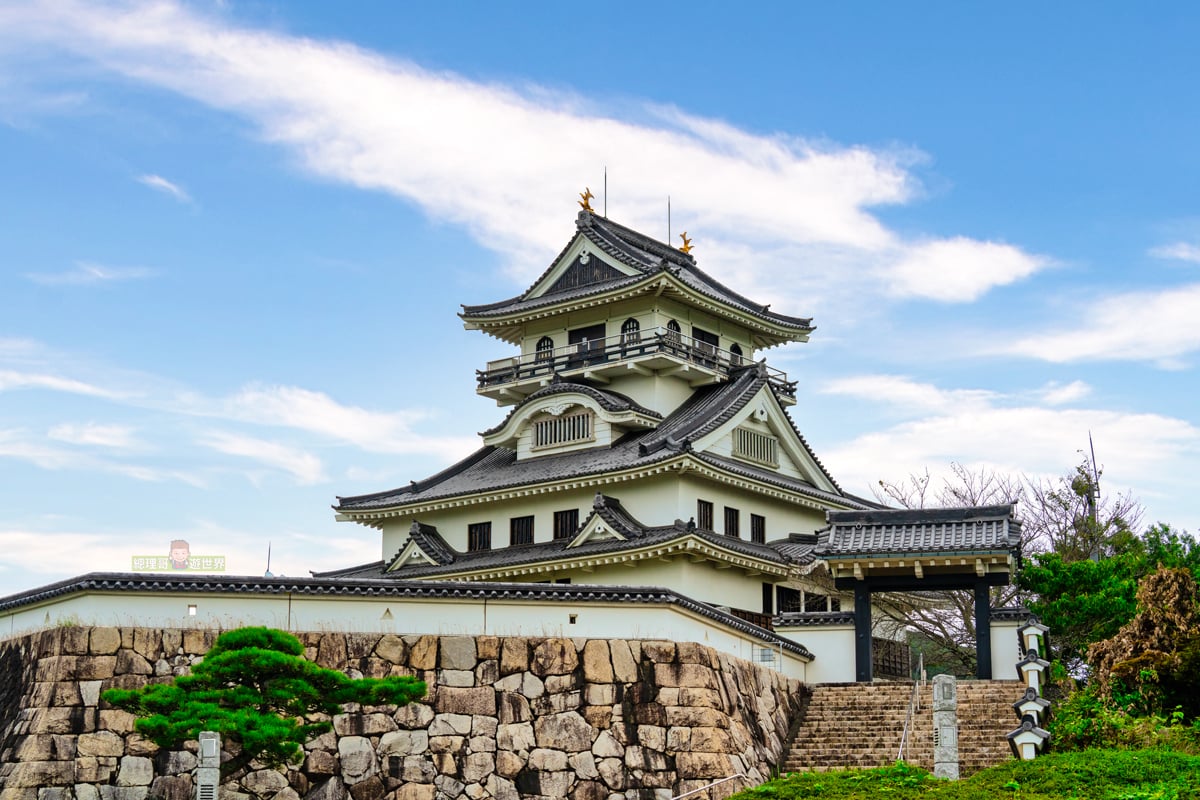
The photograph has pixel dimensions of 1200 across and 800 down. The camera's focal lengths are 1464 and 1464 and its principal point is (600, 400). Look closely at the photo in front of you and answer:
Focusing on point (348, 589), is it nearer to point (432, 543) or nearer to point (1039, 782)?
point (1039, 782)

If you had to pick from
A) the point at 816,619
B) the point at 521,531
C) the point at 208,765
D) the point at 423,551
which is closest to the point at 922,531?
the point at 816,619

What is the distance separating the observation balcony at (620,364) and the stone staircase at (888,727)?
14194mm

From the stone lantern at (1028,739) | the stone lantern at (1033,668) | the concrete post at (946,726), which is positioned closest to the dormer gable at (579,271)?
the stone lantern at (1033,668)

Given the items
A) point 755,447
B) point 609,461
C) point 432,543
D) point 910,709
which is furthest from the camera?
point 432,543

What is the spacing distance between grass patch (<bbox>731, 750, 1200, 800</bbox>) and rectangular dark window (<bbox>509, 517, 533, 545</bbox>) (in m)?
Answer: 19.3

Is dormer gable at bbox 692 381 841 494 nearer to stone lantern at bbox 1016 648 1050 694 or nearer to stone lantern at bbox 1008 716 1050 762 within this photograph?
stone lantern at bbox 1016 648 1050 694

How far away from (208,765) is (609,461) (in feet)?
65.5

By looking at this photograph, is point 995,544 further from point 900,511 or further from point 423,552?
point 423,552

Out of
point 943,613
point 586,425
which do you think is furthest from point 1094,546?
point 586,425

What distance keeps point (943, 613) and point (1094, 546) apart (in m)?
5.99

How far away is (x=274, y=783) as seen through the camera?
81.7 feet

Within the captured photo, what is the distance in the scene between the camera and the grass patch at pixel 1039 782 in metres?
20.6

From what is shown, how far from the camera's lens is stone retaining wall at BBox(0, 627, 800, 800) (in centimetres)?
2470

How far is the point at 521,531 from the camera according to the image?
41.8 metres
